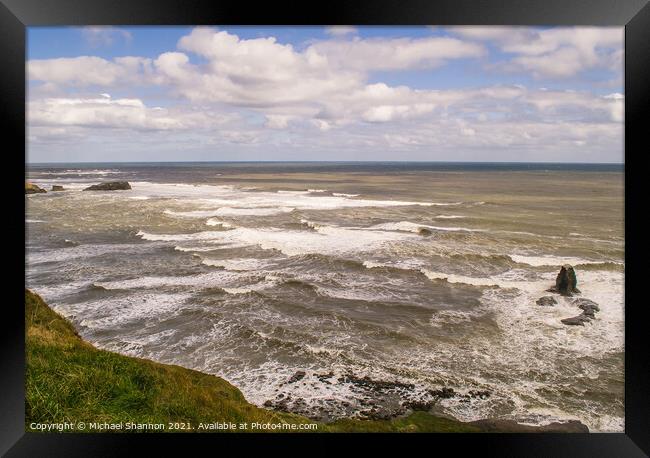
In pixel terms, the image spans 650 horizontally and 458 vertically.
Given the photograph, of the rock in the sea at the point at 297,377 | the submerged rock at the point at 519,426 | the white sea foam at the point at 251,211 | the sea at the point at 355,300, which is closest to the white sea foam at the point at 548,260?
the sea at the point at 355,300

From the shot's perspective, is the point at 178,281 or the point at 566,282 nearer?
the point at 566,282

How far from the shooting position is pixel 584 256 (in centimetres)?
1177

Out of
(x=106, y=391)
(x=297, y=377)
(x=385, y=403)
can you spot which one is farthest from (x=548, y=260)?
(x=106, y=391)

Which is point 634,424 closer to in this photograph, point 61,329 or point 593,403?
point 593,403

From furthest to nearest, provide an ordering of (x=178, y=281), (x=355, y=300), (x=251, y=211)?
1. (x=251, y=211)
2. (x=178, y=281)
3. (x=355, y=300)

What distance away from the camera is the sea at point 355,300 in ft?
20.4

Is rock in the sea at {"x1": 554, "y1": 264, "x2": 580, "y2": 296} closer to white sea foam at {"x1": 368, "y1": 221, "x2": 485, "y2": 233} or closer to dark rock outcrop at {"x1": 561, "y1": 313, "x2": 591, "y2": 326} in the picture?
dark rock outcrop at {"x1": 561, "y1": 313, "x2": 591, "y2": 326}

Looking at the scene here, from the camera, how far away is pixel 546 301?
885cm

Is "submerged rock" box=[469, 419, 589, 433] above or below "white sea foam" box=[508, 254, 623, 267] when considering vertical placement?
below

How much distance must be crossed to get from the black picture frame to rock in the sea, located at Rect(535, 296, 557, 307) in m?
4.89

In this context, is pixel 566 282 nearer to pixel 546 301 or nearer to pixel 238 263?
pixel 546 301

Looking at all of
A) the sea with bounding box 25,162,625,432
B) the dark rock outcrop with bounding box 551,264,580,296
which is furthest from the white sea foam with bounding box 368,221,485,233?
the dark rock outcrop with bounding box 551,264,580,296

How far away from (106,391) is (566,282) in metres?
9.02

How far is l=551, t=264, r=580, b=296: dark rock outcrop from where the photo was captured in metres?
9.34
